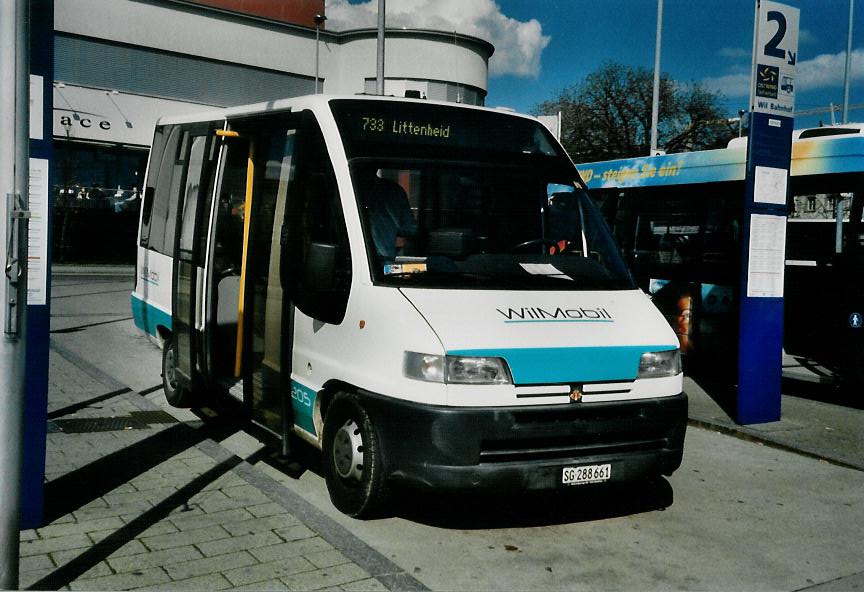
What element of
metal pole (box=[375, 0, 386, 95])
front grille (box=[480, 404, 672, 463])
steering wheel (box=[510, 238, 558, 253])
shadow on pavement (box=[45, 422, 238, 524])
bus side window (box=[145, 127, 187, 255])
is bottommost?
shadow on pavement (box=[45, 422, 238, 524])

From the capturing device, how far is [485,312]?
523 cm

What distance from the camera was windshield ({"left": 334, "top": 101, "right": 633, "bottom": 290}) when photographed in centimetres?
560

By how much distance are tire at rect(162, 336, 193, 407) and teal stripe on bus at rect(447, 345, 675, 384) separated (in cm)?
436

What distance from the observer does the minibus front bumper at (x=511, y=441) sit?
195 inches

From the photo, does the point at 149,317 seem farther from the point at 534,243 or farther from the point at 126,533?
the point at 534,243

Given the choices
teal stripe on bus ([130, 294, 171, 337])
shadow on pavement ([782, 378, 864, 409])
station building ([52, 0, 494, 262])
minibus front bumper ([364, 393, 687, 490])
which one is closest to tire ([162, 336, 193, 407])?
teal stripe on bus ([130, 294, 171, 337])

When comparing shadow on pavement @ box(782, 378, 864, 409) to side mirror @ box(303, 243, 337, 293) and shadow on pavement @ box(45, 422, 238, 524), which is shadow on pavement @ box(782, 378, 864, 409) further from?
shadow on pavement @ box(45, 422, 238, 524)

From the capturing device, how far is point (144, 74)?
31391 millimetres

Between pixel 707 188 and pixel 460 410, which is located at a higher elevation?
pixel 707 188

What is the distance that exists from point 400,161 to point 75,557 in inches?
115

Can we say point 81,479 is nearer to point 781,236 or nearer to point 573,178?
point 573,178

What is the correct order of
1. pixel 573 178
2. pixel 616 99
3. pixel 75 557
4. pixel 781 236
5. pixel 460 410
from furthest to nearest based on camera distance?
1. pixel 616 99
2. pixel 781 236
3. pixel 573 178
4. pixel 460 410
5. pixel 75 557

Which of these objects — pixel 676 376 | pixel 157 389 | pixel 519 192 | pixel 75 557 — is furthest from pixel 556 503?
pixel 157 389

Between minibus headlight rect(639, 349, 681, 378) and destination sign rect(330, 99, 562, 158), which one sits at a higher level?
destination sign rect(330, 99, 562, 158)
